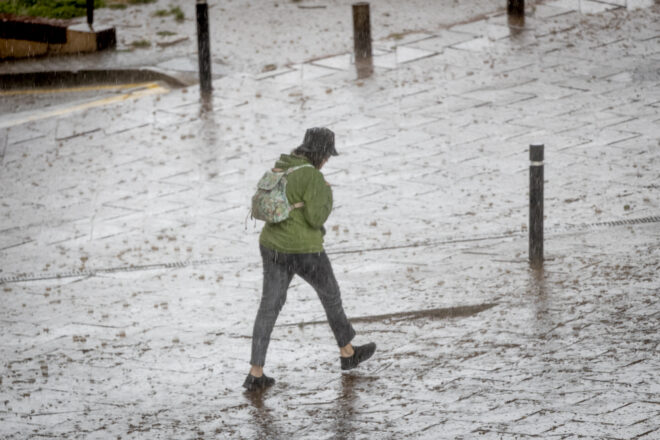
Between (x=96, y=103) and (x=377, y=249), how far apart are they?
6672mm

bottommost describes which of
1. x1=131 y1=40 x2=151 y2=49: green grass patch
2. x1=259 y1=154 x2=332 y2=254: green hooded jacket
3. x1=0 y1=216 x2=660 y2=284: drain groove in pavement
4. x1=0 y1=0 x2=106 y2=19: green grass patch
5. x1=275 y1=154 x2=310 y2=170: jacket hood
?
x1=0 y1=216 x2=660 y2=284: drain groove in pavement

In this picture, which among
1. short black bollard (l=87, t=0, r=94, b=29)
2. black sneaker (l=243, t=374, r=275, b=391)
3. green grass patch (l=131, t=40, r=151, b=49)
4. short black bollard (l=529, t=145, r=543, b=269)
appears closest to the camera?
black sneaker (l=243, t=374, r=275, b=391)

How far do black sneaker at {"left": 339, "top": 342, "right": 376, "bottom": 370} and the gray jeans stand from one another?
239 mm

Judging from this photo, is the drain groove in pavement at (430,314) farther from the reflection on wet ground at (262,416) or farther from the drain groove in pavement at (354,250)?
the drain groove in pavement at (354,250)

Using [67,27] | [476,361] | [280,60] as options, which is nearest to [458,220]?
[476,361]

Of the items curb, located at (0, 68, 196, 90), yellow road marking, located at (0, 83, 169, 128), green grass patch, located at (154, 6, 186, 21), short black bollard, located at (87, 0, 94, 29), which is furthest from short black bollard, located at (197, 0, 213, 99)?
green grass patch, located at (154, 6, 186, 21)

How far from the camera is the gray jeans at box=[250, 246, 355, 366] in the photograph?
6348mm

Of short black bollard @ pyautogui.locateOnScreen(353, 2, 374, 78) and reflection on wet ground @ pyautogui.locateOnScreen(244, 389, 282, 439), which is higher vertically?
short black bollard @ pyautogui.locateOnScreen(353, 2, 374, 78)

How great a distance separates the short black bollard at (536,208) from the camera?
8.21 m

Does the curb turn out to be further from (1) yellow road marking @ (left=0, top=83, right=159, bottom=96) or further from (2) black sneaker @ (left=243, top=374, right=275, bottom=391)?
(2) black sneaker @ (left=243, top=374, right=275, bottom=391)

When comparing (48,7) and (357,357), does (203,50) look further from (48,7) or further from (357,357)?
(357,357)

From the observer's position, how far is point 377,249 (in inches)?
360

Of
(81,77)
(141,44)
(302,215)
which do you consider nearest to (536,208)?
(302,215)

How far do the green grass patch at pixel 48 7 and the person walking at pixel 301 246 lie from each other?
13.0 m
